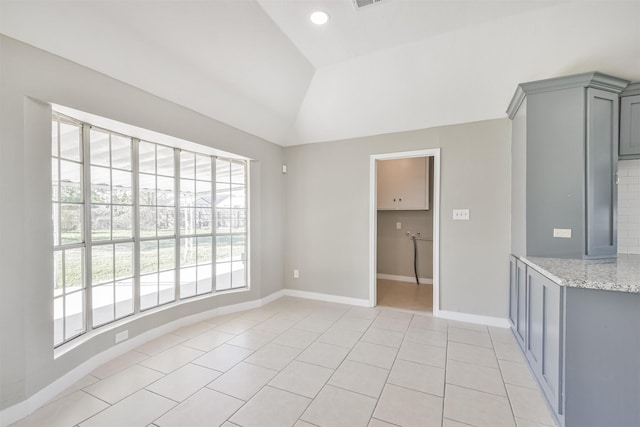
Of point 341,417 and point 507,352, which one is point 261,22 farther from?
point 507,352

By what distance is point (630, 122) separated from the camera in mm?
2338

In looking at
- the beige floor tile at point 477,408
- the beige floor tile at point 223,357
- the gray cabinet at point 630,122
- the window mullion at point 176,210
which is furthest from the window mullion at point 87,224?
the gray cabinet at point 630,122

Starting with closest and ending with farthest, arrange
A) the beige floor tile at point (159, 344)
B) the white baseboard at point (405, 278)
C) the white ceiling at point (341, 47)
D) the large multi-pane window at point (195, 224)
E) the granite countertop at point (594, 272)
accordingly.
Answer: the granite countertop at point (594, 272) → the white ceiling at point (341, 47) → the beige floor tile at point (159, 344) → the large multi-pane window at point (195, 224) → the white baseboard at point (405, 278)

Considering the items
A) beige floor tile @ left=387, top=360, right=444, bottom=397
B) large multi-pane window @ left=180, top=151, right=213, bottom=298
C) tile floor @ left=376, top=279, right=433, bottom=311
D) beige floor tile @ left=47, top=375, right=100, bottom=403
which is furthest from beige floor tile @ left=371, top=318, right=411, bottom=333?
beige floor tile @ left=47, top=375, right=100, bottom=403

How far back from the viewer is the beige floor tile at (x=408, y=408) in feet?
5.56

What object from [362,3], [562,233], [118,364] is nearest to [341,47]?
[362,3]

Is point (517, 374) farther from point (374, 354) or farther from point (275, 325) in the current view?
point (275, 325)

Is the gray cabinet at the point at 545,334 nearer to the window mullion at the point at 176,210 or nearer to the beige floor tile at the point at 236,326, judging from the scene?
the beige floor tile at the point at 236,326

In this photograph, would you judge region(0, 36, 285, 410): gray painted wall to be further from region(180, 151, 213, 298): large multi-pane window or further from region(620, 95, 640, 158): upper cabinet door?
region(620, 95, 640, 158): upper cabinet door

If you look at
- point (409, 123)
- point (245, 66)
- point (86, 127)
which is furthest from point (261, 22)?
point (409, 123)

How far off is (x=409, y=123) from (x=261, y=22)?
6.94 feet

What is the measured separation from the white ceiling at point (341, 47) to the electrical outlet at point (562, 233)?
1481mm

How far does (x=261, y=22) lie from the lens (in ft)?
7.59

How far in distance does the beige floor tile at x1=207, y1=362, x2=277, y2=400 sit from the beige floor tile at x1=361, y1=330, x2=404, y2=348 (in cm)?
113
